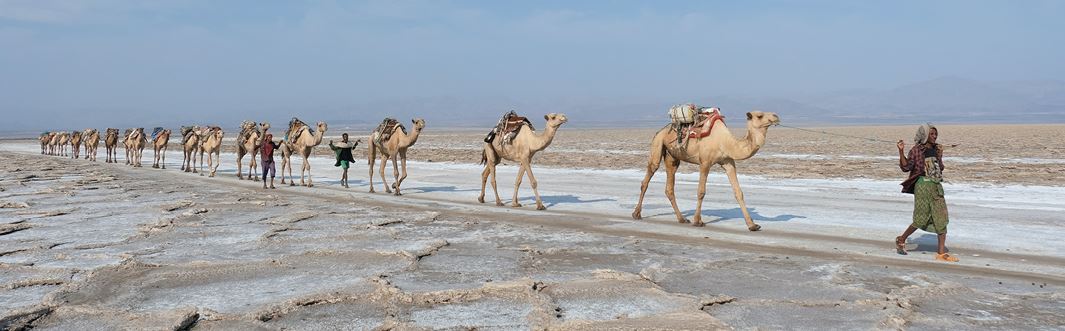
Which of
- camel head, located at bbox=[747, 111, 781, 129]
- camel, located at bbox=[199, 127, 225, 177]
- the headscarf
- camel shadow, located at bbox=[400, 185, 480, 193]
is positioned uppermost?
camel head, located at bbox=[747, 111, 781, 129]

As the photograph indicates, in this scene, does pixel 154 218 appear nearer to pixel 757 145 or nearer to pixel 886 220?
pixel 757 145

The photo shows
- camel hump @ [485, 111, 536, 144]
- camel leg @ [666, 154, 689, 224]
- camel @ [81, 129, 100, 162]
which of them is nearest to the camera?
camel leg @ [666, 154, 689, 224]

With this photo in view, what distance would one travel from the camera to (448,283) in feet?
25.6

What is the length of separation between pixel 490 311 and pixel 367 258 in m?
2.88

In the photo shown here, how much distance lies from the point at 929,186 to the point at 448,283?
203 inches

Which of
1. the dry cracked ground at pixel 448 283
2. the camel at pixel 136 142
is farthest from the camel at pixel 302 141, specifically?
the camel at pixel 136 142

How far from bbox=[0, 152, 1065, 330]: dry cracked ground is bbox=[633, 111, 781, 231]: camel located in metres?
1.58

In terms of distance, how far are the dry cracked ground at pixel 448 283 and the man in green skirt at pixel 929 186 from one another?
0.72 m

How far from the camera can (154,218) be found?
510 inches

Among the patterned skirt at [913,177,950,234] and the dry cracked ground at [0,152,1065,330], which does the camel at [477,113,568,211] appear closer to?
the dry cracked ground at [0,152,1065,330]

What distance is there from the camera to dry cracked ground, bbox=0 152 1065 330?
6465 mm

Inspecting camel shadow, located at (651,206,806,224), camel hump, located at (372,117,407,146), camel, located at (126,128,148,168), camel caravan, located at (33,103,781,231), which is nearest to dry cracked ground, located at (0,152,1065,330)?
camel caravan, located at (33,103,781,231)

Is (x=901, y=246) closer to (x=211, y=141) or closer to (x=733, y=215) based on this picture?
(x=733, y=215)

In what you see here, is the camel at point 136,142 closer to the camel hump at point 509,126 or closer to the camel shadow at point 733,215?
the camel hump at point 509,126
